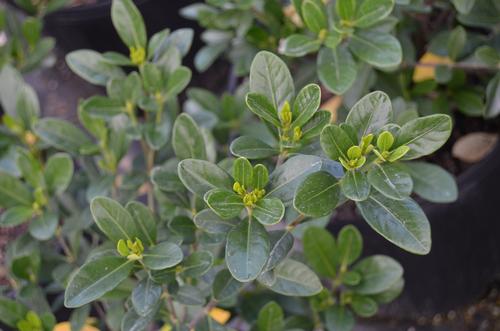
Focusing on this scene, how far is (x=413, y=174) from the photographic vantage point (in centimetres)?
109

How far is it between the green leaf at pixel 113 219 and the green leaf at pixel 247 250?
14cm

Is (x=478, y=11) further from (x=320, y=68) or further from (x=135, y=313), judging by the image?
(x=135, y=313)

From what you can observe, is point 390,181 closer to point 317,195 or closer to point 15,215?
point 317,195

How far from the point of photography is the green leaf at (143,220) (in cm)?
84

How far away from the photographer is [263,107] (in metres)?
0.75

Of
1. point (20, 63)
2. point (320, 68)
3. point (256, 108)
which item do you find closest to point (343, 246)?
point (320, 68)

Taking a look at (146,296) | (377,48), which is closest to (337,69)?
(377,48)

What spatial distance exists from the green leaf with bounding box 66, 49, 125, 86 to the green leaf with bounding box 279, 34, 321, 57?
0.84 ft

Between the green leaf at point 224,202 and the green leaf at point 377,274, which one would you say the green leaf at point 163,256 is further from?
the green leaf at point 377,274

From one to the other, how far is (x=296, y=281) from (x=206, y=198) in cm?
23

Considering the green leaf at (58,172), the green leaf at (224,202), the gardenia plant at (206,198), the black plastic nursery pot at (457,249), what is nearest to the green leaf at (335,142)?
the gardenia plant at (206,198)

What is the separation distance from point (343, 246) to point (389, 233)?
34 centimetres

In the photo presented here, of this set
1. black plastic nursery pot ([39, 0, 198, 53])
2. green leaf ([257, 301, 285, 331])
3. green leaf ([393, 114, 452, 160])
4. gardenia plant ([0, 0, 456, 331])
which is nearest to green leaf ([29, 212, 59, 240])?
gardenia plant ([0, 0, 456, 331])

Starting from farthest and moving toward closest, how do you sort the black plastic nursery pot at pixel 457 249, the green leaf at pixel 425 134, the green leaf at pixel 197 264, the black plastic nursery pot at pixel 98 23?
the black plastic nursery pot at pixel 98 23
the black plastic nursery pot at pixel 457 249
the green leaf at pixel 197 264
the green leaf at pixel 425 134
